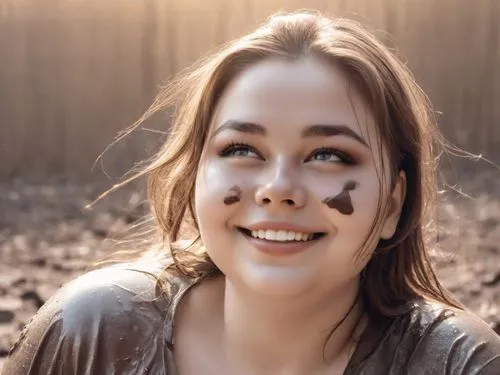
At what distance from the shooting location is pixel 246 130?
2.29 meters

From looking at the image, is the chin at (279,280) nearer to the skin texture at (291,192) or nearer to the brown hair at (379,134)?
the skin texture at (291,192)

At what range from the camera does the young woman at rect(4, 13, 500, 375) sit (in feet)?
7.37

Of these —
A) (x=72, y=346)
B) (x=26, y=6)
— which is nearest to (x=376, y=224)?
(x=72, y=346)

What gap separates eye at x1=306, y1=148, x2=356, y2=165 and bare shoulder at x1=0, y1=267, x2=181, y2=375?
53cm

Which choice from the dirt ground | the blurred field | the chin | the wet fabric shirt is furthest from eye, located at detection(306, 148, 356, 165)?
the blurred field

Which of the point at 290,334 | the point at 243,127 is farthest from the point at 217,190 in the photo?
the point at 290,334

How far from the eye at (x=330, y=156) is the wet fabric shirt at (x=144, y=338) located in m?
0.41

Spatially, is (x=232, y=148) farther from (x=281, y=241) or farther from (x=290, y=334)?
(x=290, y=334)

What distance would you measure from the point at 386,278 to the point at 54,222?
17.4 ft

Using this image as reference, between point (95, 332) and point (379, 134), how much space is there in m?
0.79

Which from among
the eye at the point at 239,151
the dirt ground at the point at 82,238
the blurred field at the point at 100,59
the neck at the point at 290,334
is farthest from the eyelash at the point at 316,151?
the blurred field at the point at 100,59

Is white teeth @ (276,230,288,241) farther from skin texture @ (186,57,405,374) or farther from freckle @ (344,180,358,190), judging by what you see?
freckle @ (344,180,358,190)

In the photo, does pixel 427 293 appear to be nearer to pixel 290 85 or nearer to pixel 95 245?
pixel 290 85

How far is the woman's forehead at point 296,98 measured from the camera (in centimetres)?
225
